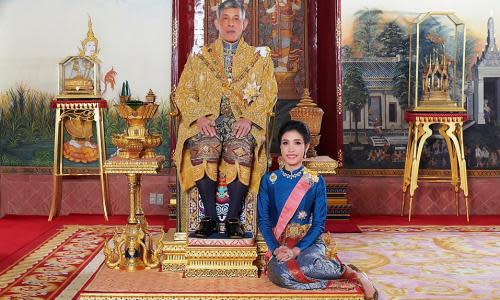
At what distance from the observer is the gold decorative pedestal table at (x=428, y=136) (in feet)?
26.8

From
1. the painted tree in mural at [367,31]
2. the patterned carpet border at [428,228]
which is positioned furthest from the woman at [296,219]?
the painted tree in mural at [367,31]

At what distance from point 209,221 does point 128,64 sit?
3.70 meters

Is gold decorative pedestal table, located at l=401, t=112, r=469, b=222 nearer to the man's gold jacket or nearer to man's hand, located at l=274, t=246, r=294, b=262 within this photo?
the man's gold jacket

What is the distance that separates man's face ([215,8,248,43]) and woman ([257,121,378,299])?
1.09 m

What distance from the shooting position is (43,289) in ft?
17.2

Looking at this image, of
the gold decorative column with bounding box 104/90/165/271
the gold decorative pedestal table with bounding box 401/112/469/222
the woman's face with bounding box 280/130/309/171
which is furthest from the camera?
the gold decorative pedestal table with bounding box 401/112/469/222

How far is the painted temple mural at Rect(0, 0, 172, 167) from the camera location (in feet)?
28.2

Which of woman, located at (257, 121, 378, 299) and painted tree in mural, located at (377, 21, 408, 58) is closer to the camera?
woman, located at (257, 121, 378, 299)

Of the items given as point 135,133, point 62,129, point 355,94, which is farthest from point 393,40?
point 135,133

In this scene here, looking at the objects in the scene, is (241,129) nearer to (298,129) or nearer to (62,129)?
(298,129)

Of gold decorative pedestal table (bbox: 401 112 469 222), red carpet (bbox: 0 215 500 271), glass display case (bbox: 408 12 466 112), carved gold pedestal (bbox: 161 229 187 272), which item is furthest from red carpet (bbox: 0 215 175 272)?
glass display case (bbox: 408 12 466 112)

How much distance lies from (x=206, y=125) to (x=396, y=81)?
151 inches

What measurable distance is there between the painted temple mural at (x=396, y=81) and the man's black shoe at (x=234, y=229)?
3572 millimetres

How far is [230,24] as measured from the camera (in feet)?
18.6
